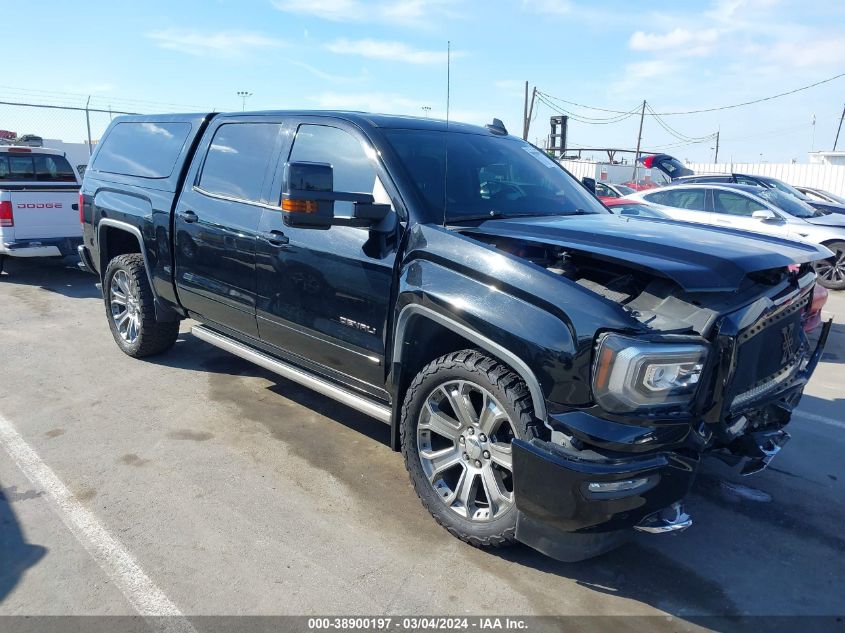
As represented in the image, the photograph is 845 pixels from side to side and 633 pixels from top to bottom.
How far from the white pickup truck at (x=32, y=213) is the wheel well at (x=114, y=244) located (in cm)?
361

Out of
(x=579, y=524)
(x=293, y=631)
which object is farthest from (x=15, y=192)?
(x=579, y=524)

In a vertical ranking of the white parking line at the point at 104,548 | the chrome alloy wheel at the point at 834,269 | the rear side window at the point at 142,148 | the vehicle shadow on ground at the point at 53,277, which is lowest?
the white parking line at the point at 104,548

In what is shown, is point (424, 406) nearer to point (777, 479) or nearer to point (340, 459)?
point (340, 459)

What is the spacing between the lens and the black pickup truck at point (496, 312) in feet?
8.72

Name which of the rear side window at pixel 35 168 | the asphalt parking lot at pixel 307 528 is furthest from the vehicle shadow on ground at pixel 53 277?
the asphalt parking lot at pixel 307 528

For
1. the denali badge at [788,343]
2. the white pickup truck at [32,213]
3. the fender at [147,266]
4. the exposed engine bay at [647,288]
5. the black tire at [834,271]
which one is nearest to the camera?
the exposed engine bay at [647,288]

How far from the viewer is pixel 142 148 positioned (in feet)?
18.7

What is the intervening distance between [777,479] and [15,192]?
925 centimetres

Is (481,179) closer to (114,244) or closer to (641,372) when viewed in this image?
(641,372)

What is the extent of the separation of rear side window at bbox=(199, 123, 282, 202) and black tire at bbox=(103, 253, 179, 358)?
4.09 feet

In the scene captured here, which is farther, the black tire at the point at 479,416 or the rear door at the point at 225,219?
the rear door at the point at 225,219

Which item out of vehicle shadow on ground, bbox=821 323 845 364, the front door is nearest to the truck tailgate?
the front door

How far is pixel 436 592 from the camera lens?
115 inches

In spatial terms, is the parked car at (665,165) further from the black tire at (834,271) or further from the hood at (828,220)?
the black tire at (834,271)
